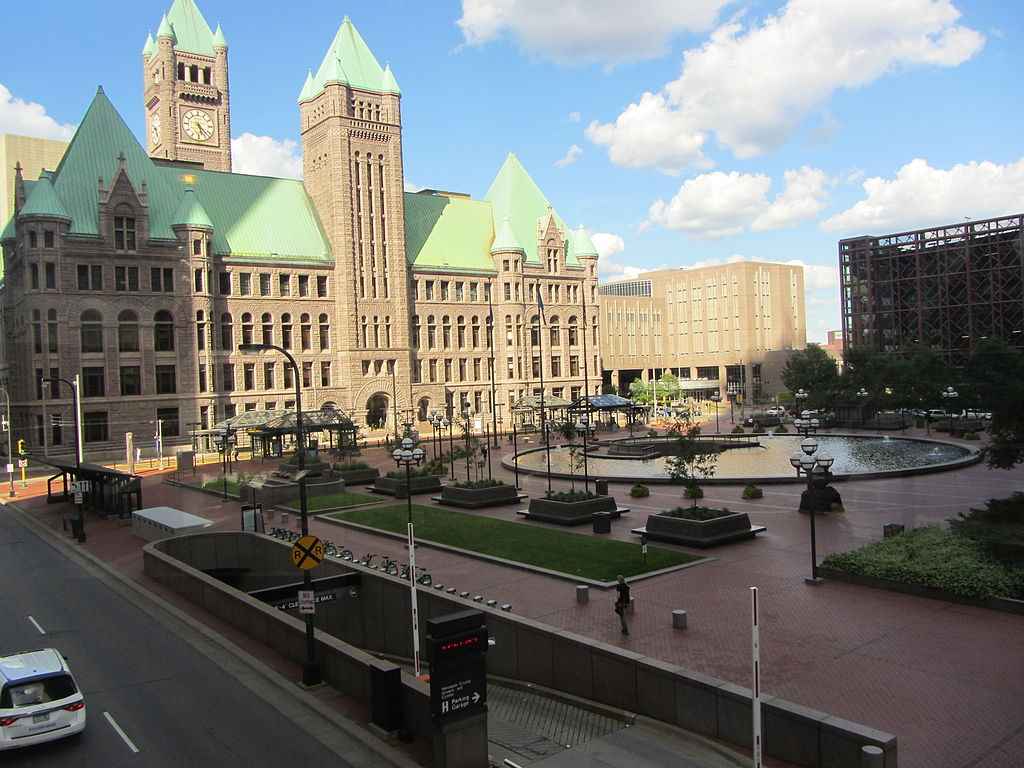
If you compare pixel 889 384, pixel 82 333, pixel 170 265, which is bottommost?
pixel 889 384

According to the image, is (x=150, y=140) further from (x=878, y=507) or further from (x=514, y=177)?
(x=878, y=507)

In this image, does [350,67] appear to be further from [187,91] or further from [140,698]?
[140,698]

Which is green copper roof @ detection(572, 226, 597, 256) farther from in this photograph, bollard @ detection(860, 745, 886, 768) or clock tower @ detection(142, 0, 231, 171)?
bollard @ detection(860, 745, 886, 768)

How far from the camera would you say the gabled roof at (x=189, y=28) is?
3912 inches

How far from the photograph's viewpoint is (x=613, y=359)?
14588 centimetres

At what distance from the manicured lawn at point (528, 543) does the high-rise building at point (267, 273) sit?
3833cm

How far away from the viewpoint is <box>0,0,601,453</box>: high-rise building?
7156 centimetres

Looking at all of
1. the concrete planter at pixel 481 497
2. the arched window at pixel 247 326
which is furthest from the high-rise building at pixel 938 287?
the concrete planter at pixel 481 497

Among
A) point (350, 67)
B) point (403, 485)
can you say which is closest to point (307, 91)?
point (350, 67)

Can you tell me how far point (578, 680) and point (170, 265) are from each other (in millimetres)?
69188

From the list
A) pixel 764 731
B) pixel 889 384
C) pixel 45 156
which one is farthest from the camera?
pixel 45 156

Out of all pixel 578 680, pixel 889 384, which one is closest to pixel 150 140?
pixel 889 384

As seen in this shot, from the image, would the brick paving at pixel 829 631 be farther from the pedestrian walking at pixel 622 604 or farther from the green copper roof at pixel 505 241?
the green copper roof at pixel 505 241

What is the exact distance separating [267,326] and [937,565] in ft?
235
